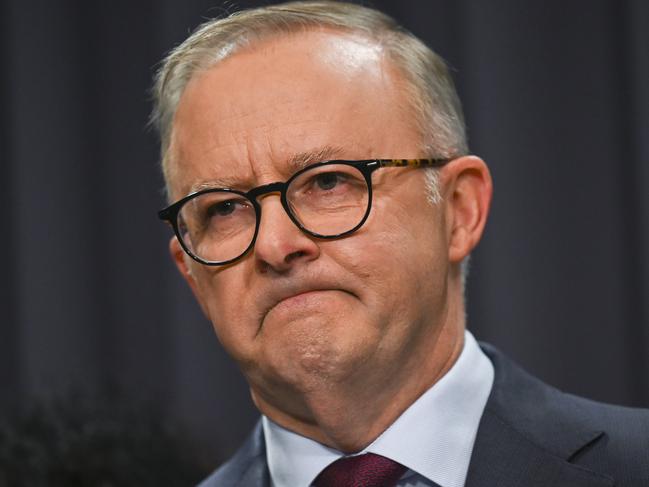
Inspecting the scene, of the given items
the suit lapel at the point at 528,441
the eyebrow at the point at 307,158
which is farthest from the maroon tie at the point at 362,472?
the eyebrow at the point at 307,158

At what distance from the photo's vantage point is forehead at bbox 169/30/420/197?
54.3 inches

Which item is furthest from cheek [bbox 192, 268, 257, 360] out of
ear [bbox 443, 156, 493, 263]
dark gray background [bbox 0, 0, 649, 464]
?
dark gray background [bbox 0, 0, 649, 464]

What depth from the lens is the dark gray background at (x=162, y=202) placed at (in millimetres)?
2400

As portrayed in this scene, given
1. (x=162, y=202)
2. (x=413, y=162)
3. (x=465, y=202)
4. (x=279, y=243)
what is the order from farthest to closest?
(x=162, y=202)
(x=465, y=202)
(x=413, y=162)
(x=279, y=243)

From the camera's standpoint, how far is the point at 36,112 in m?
3.00

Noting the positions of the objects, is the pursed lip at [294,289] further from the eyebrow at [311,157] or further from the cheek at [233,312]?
the eyebrow at [311,157]

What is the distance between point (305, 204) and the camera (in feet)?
4.49

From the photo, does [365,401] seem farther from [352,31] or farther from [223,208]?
[352,31]

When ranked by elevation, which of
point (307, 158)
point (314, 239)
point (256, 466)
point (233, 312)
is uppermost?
point (307, 158)

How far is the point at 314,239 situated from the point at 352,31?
0.38m

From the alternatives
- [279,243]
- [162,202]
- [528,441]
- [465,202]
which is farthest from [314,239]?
[162,202]

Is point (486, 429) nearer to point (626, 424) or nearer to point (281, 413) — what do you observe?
point (626, 424)

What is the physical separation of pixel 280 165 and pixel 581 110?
1.29 metres

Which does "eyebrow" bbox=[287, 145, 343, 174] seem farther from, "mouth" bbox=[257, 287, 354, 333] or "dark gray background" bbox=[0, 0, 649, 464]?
"dark gray background" bbox=[0, 0, 649, 464]
